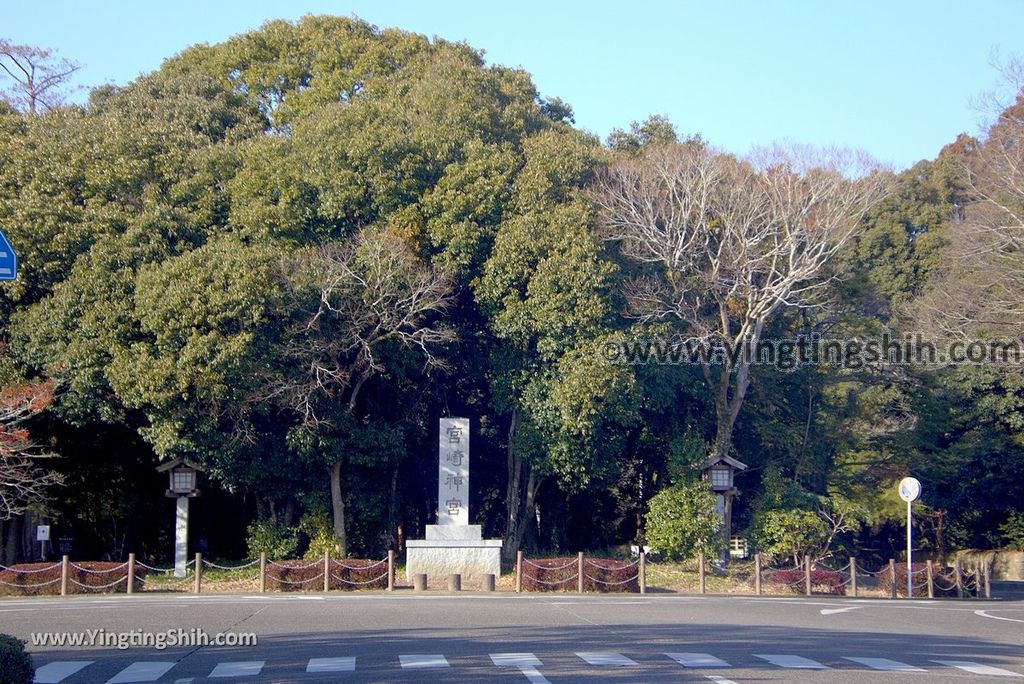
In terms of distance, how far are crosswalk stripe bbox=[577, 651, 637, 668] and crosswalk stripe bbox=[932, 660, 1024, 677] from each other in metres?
4.02

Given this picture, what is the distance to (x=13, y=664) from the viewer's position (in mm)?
8906

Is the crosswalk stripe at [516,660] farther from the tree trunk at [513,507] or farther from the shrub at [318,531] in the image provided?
the tree trunk at [513,507]

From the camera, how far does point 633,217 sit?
28.0 metres

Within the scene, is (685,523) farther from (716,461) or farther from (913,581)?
(913,581)

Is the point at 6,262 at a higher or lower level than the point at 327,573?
higher

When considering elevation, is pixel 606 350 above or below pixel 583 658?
above

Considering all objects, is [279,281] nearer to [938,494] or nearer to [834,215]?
[834,215]

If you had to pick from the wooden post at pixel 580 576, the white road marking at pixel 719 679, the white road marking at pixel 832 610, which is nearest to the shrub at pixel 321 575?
the wooden post at pixel 580 576

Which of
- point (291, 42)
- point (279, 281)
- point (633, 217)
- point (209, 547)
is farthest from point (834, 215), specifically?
point (209, 547)

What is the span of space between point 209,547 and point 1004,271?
2584 cm

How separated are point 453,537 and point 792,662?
1349cm

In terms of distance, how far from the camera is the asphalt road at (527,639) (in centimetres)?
1165

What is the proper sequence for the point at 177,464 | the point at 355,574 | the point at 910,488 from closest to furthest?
the point at 355,574 → the point at 177,464 → the point at 910,488

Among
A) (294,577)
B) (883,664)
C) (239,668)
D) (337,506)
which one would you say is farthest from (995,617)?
(337,506)
